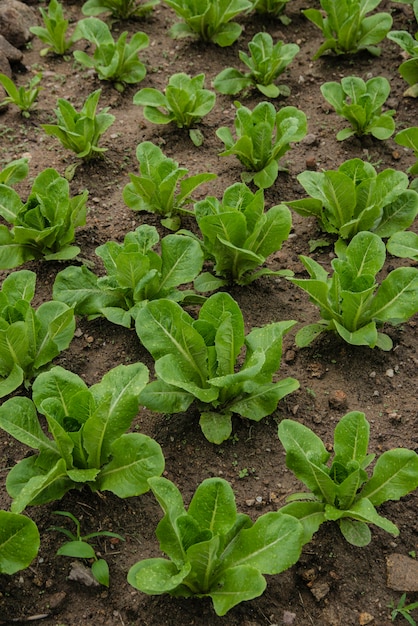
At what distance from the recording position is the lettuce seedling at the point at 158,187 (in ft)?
13.8

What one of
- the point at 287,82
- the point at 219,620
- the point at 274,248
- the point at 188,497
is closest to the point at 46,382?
the point at 188,497

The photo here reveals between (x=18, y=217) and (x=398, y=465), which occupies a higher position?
(x=18, y=217)

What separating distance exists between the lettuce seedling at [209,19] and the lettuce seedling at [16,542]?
4.09 m

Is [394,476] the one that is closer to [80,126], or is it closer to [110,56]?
[80,126]

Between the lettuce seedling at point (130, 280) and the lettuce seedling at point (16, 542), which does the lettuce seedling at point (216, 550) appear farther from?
the lettuce seedling at point (130, 280)

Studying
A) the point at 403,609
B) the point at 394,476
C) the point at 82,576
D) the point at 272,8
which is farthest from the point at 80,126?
the point at 403,609

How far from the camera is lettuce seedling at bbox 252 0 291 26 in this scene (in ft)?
19.1

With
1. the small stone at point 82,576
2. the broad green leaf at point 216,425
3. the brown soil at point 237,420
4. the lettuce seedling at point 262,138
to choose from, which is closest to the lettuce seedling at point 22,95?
the brown soil at point 237,420

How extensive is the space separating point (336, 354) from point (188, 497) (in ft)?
3.62

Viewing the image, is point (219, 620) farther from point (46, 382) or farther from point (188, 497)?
point (46, 382)

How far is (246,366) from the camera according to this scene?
3.24 meters

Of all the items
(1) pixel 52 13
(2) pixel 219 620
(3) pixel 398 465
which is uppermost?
(1) pixel 52 13

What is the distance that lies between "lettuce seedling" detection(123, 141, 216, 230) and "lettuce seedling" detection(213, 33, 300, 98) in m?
1.19

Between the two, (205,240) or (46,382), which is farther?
(205,240)
